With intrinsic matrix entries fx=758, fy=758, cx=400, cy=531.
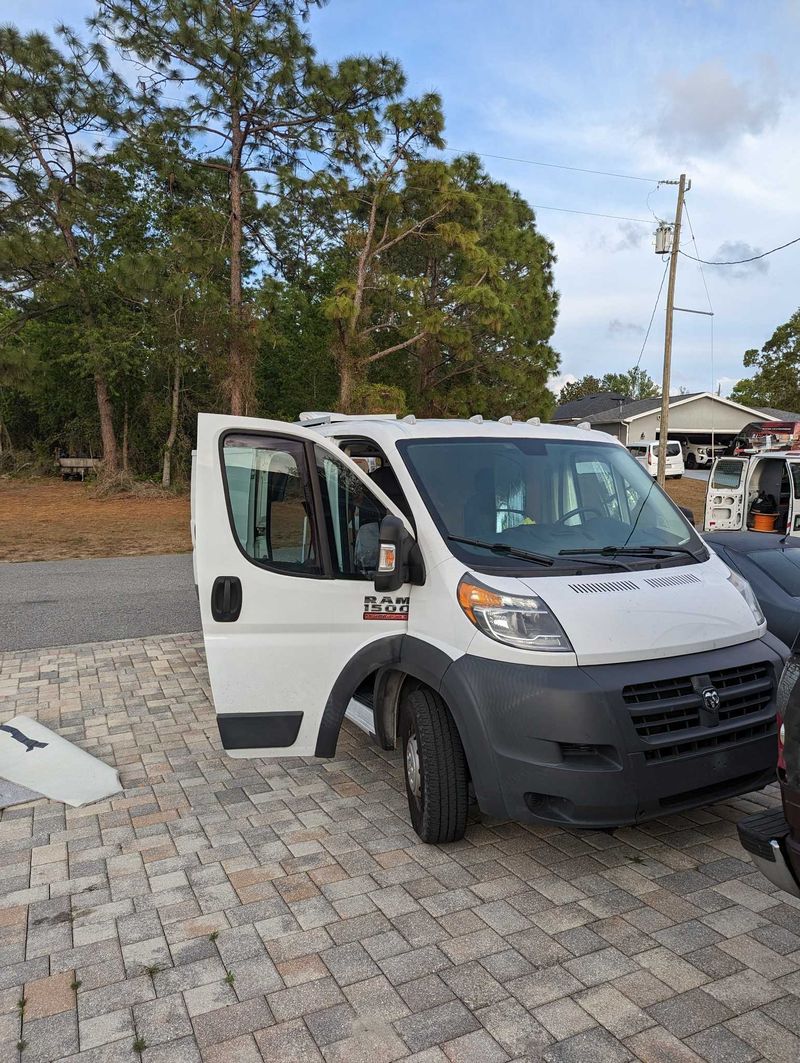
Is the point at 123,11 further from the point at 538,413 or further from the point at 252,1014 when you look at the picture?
the point at 252,1014

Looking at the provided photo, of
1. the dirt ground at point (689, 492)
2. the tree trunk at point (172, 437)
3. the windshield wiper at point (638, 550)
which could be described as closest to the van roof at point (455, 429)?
the windshield wiper at point (638, 550)

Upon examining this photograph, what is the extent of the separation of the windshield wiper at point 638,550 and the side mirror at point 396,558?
0.71 meters

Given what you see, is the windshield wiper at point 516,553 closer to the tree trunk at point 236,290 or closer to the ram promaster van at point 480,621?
the ram promaster van at point 480,621

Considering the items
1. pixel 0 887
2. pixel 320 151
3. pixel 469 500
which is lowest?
pixel 0 887

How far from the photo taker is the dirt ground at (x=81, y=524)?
14688 mm

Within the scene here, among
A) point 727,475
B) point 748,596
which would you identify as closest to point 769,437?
point 727,475

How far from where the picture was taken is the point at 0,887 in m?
3.34

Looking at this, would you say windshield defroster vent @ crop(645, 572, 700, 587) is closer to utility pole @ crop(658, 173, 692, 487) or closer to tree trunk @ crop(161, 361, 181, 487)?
utility pole @ crop(658, 173, 692, 487)

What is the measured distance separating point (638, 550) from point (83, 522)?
58.9ft

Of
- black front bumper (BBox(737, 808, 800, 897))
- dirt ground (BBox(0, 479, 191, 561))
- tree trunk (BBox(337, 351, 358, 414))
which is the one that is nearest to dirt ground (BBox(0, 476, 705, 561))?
dirt ground (BBox(0, 479, 191, 561))

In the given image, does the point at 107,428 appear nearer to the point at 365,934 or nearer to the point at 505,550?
the point at 505,550

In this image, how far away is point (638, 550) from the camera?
3826mm

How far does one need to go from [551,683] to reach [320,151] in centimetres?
2026

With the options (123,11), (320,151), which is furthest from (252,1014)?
(123,11)
